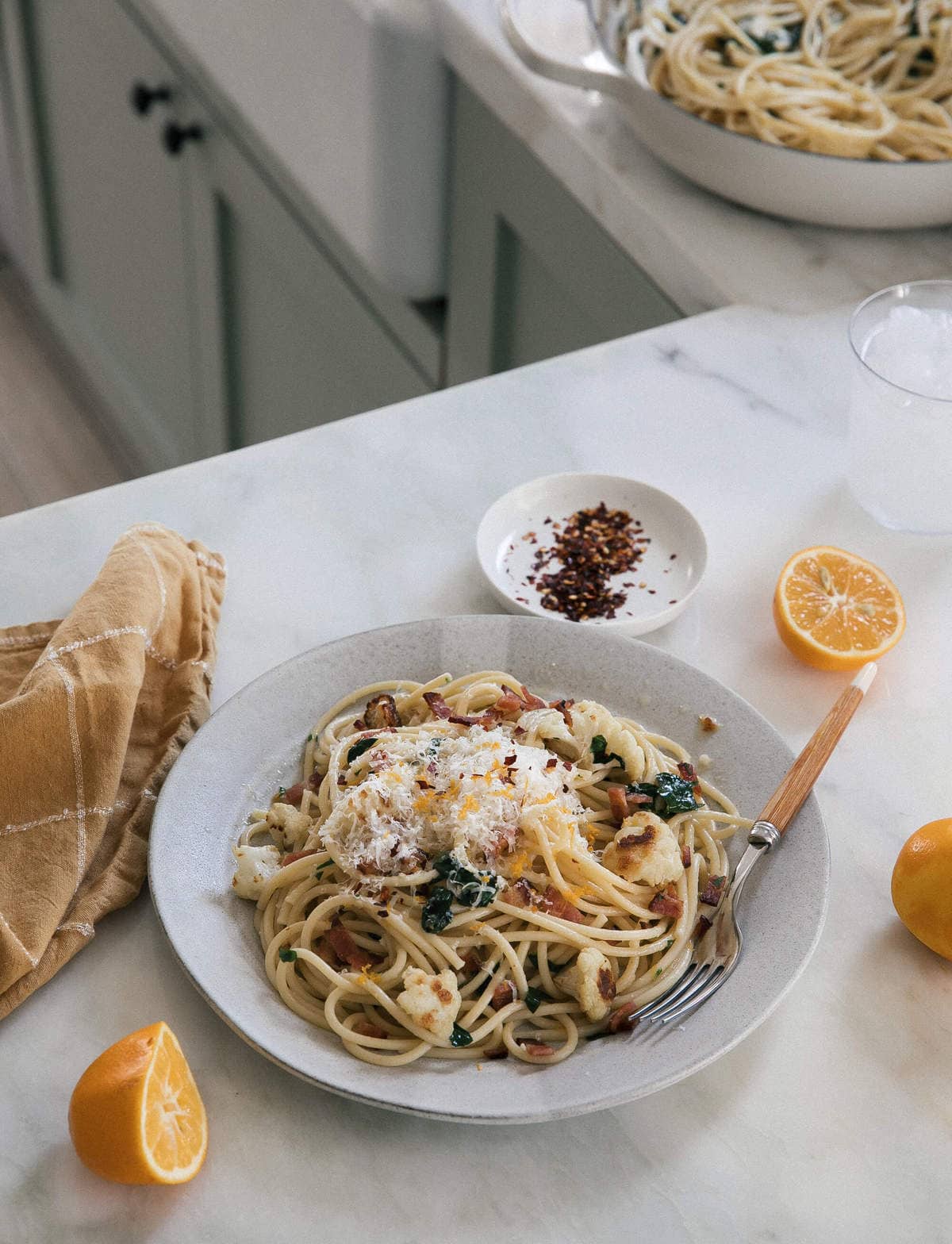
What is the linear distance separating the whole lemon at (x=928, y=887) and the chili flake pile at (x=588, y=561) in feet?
1.24

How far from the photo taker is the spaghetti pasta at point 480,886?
97cm

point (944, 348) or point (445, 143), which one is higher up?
point (944, 348)

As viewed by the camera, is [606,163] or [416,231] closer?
[606,163]

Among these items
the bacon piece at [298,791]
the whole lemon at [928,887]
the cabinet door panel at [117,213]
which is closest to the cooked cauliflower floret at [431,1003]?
the bacon piece at [298,791]

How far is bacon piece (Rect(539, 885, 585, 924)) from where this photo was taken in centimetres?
103

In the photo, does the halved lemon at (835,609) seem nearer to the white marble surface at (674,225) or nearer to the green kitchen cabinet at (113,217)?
the white marble surface at (674,225)

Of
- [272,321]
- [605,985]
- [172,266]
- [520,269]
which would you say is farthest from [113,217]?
[605,985]

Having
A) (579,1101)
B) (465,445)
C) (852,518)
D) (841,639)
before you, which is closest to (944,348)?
(852,518)

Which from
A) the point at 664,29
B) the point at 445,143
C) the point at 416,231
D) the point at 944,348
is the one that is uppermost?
the point at 664,29

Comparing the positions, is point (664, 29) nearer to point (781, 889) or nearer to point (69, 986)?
point (781, 889)

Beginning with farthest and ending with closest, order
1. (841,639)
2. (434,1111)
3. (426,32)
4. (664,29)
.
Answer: (426,32) → (664,29) → (841,639) → (434,1111)

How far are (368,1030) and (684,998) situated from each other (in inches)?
8.9

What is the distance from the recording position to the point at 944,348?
4.55 ft

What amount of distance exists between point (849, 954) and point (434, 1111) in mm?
375
